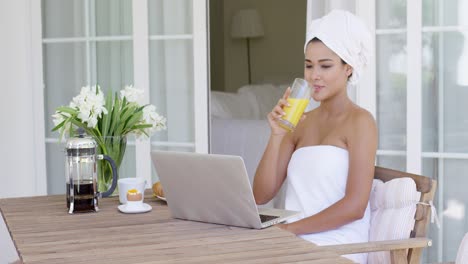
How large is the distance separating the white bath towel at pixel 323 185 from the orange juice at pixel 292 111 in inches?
12.0

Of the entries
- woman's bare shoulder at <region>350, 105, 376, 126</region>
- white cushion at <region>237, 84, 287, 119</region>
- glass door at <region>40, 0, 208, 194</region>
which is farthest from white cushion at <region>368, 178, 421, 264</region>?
white cushion at <region>237, 84, 287, 119</region>

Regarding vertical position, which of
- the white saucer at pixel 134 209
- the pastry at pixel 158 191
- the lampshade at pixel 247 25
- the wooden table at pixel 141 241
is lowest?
the wooden table at pixel 141 241

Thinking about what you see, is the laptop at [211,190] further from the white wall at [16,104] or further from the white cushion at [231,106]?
the white cushion at [231,106]

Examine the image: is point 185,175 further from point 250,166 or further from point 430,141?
point 250,166

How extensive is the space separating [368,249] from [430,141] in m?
1.70

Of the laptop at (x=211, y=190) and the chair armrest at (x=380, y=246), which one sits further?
the chair armrest at (x=380, y=246)

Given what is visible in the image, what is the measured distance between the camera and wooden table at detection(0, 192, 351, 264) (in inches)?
73.2

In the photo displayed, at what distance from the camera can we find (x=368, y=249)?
2.29 meters

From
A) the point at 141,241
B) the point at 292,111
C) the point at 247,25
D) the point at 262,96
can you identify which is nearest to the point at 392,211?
the point at 292,111

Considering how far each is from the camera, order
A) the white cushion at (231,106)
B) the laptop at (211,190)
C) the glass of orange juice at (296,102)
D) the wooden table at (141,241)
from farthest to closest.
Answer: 1. the white cushion at (231,106)
2. the glass of orange juice at (296,102)
3. the laptop at (211,190)
4. the wooden table at (141,241)

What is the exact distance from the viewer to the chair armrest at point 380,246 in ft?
7.41

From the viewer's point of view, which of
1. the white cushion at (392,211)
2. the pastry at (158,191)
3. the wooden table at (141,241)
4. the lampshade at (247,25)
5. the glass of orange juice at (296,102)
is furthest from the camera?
the lampshade at (247,25)

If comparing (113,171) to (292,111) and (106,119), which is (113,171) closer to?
(106,119)

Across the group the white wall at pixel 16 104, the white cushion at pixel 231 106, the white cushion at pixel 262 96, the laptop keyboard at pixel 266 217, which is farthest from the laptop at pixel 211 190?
the white cushion at pixel 262 96
